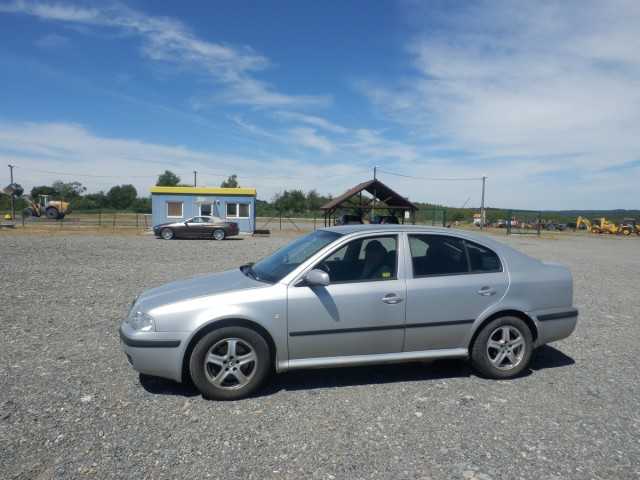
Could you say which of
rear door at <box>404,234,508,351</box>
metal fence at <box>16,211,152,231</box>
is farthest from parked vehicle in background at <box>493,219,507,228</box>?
rear door at <box>404,234,508,351</box>

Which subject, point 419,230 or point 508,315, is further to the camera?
point 419,230

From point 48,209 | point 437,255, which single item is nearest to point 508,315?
point 437,255

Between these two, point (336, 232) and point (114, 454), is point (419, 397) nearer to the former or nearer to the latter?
point (336, 232)

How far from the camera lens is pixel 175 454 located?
9.84ft

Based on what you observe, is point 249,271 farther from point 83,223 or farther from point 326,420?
point 83,223

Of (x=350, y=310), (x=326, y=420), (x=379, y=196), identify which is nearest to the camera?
(x=326, y=420)

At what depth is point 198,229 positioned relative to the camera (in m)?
25.0

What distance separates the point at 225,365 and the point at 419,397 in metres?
1.74

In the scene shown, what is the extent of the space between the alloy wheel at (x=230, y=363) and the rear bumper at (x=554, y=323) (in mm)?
2830

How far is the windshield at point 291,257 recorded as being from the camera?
166 inches

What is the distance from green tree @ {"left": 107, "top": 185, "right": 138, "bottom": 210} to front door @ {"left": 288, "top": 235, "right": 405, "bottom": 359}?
76021 millimetres

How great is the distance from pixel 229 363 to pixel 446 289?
2109mm

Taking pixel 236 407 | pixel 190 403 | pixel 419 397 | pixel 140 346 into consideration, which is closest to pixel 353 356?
pixel 419 397

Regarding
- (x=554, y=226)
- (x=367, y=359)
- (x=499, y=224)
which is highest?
(x=499, y=224)
